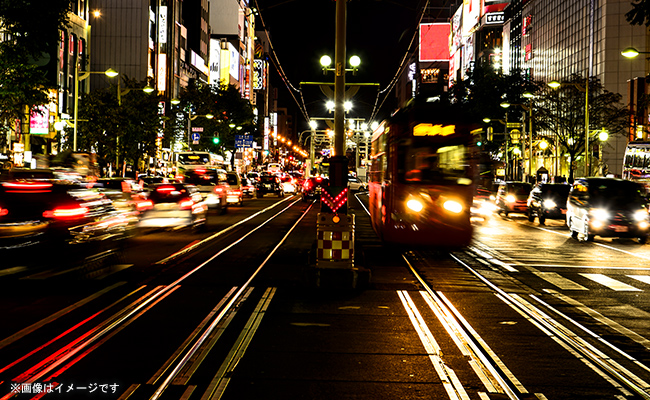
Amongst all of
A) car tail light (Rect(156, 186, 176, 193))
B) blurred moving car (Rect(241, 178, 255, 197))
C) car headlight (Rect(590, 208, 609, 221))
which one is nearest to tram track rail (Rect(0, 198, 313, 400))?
car tail light (Rect(156, 186, 176, 193))

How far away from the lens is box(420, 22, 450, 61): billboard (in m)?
176

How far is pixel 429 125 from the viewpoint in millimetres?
19156

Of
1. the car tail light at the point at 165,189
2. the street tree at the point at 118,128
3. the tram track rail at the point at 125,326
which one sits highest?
the street tree at the point at 118,128

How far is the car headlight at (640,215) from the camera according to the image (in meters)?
23.3

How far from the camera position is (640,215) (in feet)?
76.6

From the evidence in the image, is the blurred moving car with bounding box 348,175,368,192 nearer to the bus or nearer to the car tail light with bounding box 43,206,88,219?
the bus

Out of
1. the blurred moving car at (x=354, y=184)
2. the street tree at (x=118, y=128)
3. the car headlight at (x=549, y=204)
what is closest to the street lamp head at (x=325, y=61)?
the car headlight at (x=549, y=204)

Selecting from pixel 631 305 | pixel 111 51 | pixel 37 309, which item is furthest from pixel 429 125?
pixel 111 51

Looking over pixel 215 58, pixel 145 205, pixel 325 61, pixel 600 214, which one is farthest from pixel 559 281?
pixel 215 58

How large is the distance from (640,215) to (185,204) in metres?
13.9

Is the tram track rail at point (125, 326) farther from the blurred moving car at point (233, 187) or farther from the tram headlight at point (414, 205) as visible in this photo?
the blurred moving car at point (233, 187)

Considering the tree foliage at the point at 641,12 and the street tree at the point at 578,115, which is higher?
→ the street tree at the point at 578,115

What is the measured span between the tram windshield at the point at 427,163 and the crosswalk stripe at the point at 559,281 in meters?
4.33

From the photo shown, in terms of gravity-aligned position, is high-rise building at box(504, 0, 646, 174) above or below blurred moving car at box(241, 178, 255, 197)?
above
